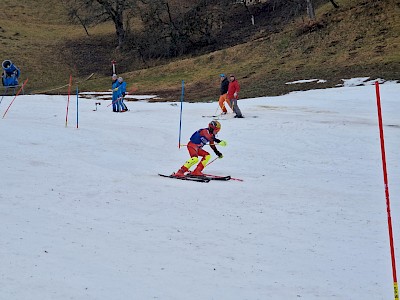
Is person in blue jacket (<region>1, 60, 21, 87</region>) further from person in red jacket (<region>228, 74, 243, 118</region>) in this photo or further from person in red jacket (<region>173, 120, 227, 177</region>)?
person in red jacket (<region>173, 120, 227, 177</region>)

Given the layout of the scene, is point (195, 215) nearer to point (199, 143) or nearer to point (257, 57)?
point (199, 143)

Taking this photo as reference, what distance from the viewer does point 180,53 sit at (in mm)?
57625

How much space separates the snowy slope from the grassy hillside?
16.1 m

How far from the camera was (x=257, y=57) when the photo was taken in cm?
4753

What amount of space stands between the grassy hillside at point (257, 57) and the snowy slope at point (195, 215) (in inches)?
634

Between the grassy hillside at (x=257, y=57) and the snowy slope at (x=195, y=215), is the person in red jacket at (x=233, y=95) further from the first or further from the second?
the grassy hillside at (x=257, y=57)

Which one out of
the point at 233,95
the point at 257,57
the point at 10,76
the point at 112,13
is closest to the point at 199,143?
the point at 233,95

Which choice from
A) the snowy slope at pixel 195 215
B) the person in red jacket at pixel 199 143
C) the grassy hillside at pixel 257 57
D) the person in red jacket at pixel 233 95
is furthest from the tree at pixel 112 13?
the person in red jacket at pixel 199 143

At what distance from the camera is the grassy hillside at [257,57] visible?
3906 cm

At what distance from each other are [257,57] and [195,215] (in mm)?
37034

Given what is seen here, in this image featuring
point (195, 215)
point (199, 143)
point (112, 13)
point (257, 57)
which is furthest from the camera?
point (112, 13)

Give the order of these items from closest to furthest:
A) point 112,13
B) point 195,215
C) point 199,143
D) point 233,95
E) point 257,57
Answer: point 195,215 → point 199,143 → point 233,95 → point 257,57 → point 112,13

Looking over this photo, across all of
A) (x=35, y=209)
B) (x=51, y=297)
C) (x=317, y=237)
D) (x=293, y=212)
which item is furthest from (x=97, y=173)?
(x=51, y=297)

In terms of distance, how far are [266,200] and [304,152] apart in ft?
19.8
